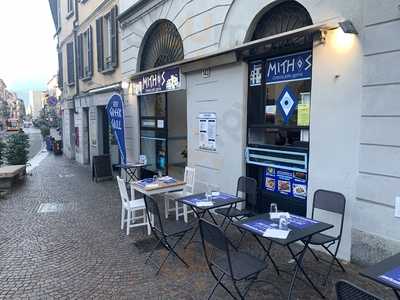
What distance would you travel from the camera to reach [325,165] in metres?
4.46

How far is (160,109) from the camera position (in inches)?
363

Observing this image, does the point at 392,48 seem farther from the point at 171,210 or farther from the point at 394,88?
the point at 171,210

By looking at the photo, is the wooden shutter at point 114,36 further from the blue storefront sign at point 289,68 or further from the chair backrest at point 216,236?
the chair backrest at point 216,236

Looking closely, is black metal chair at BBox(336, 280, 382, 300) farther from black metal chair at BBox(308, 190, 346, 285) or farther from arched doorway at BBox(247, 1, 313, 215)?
arched doorway at BBox(247, 1, 313, 215)

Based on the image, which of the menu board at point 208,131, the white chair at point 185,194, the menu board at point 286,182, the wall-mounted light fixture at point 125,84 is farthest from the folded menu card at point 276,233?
the wall-mounted light fixture at point 125,84

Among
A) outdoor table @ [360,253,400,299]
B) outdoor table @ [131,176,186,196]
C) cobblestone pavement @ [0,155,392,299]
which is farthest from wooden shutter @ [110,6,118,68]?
outdoor table @ [360,253,400,299]

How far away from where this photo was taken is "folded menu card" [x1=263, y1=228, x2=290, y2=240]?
3218mm

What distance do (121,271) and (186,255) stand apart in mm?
887

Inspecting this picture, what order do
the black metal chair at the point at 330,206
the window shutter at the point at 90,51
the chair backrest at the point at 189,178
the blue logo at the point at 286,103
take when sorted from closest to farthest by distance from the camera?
the black metal chair at the point at 330,206 < the blue logo at the point at 286,103 < the chair backrest at the point at 189,178 < the window shutter at the point at 90,51

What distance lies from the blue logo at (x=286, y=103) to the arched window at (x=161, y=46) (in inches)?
135

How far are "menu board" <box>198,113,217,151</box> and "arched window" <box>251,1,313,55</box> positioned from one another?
1681 mm

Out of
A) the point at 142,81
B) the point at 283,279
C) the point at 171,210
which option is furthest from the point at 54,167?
the point at 283,279

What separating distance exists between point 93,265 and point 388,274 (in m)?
3.44

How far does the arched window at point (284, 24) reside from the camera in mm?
4657
